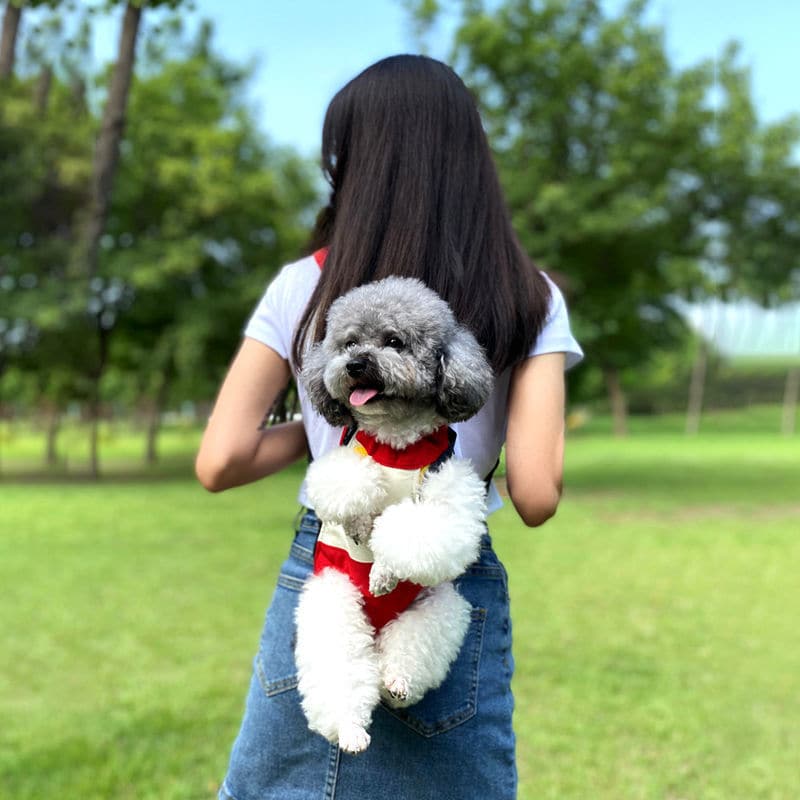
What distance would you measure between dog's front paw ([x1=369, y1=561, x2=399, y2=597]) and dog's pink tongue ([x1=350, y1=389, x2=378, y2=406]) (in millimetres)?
293

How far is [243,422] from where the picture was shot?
179 cm

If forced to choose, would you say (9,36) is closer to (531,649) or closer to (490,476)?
(490,476)

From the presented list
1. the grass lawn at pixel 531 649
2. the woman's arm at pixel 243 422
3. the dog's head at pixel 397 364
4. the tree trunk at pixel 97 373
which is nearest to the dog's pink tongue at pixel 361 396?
the dog's head at pixel 397 364

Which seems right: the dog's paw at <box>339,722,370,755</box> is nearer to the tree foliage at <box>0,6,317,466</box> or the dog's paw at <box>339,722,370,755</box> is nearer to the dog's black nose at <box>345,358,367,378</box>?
the dog's black nose at <box>345,358,367,378</box>

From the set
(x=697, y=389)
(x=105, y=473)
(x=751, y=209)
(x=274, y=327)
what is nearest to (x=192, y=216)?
(x=105, y=473)

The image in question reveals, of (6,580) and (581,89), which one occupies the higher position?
(581,89)

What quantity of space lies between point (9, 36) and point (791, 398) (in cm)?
5047

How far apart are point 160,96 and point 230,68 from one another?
2.79m

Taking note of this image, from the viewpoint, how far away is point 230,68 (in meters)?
23.7

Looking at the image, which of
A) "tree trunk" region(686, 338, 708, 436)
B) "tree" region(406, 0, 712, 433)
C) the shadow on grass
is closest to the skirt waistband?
"tree" region(406, 0, 712, 433)

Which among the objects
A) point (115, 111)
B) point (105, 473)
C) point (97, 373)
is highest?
point (115, 111)

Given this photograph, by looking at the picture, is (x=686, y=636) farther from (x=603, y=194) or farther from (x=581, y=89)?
(x=581, y=89)

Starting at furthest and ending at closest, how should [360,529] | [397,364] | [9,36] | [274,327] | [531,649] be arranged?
1. [531,649]
2. [9,36]
3. [274,327]
4. [360,529]
5. [397,364]

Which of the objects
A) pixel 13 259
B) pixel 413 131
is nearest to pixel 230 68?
pixel 13 259
